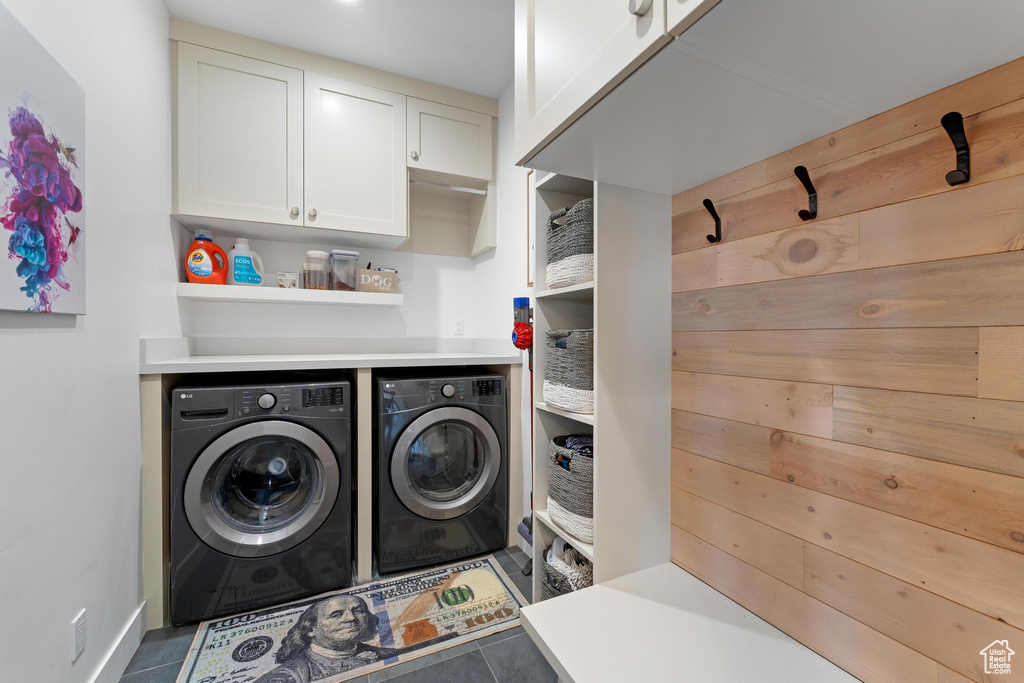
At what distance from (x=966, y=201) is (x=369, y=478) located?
206cm

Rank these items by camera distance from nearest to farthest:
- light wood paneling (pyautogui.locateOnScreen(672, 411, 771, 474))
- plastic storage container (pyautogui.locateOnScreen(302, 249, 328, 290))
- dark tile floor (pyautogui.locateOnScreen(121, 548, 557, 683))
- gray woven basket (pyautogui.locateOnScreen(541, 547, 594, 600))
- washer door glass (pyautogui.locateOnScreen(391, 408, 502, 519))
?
light wood paneling (pyautogui.locateOnScreen(672, 411, 771, 474)), gray woven basket (pyautogui.locateOnScreen(541, 547, 594, 600)), dark tile floor (pyautogui.locateOnScreen(121, 548, 557, 683)), washer door glass (pyautogui.locateOnScreen(391, 408, 502, 519)), plastic storage container (pyautogui.locateOnScreen(302, 249, 328, 290))

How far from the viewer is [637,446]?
3.93 feet

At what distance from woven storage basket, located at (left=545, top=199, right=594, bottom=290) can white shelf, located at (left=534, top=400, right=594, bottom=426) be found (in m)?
0.38

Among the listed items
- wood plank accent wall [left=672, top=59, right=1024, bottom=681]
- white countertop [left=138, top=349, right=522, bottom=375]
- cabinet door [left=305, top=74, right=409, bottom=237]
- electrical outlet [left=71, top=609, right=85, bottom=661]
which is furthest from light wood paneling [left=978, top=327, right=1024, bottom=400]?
cabinet door [left=305, top=74, right=409, bottom=237]

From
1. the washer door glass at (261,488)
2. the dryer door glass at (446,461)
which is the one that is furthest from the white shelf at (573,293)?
the washer door glass at (261,488)

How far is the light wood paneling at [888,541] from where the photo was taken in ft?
2.10

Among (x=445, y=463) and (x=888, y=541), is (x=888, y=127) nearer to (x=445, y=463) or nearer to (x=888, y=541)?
(x=888, y=541)

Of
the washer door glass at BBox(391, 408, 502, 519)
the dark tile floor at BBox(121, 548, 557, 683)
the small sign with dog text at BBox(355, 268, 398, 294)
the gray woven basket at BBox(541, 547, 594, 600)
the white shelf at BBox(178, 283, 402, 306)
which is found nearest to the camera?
the gray woven basket at BBox(541, 547, 594, 600)

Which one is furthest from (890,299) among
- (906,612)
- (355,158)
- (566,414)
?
(355,158)

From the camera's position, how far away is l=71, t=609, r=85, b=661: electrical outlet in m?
1.12

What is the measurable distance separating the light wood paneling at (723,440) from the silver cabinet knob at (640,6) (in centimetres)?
87

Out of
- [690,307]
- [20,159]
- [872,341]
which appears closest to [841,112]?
[872,341]

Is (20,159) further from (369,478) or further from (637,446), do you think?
(637,446)

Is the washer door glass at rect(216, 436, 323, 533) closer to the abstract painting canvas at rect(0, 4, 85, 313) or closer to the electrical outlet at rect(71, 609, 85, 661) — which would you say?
the electrical outlet at rect(71, 609, 85, 661)
